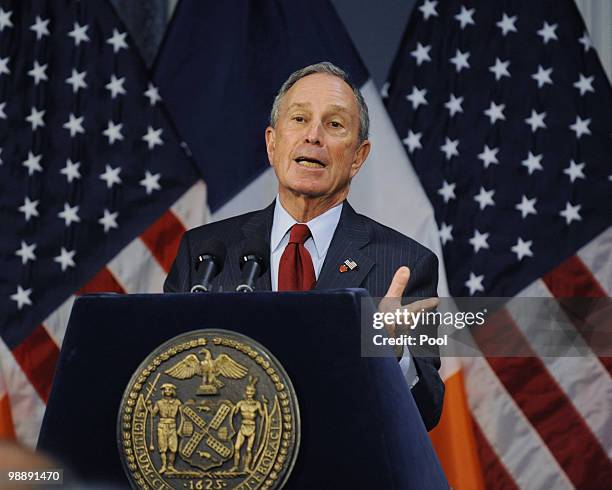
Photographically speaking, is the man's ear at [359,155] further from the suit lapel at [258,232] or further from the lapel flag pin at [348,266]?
the lapel flag pin at [348,266]

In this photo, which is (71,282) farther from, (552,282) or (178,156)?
(552,282)

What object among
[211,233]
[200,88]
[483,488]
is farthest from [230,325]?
[200,88]

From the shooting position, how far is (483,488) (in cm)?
378

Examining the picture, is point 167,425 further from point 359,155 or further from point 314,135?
point 359,155

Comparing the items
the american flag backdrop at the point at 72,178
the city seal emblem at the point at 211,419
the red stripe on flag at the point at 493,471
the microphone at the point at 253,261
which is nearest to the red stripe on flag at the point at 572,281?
the red stripe on flag at the point at 493,471

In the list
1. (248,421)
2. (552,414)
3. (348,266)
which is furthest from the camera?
(552,414)

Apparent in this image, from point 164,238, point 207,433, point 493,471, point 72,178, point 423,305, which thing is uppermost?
point 72,178

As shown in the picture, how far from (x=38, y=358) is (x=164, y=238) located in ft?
2.44

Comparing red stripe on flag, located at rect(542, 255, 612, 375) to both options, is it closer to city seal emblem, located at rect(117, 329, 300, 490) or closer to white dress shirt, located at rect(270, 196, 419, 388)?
white dress shirt, located at rect(270, 196, 419, 388)

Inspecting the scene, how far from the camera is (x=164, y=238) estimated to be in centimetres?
413

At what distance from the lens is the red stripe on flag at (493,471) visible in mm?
3861

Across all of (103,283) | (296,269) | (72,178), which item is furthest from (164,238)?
(296,269)

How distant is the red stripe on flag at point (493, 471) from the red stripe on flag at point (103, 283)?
1686mm

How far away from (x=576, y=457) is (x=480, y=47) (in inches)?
71.4
